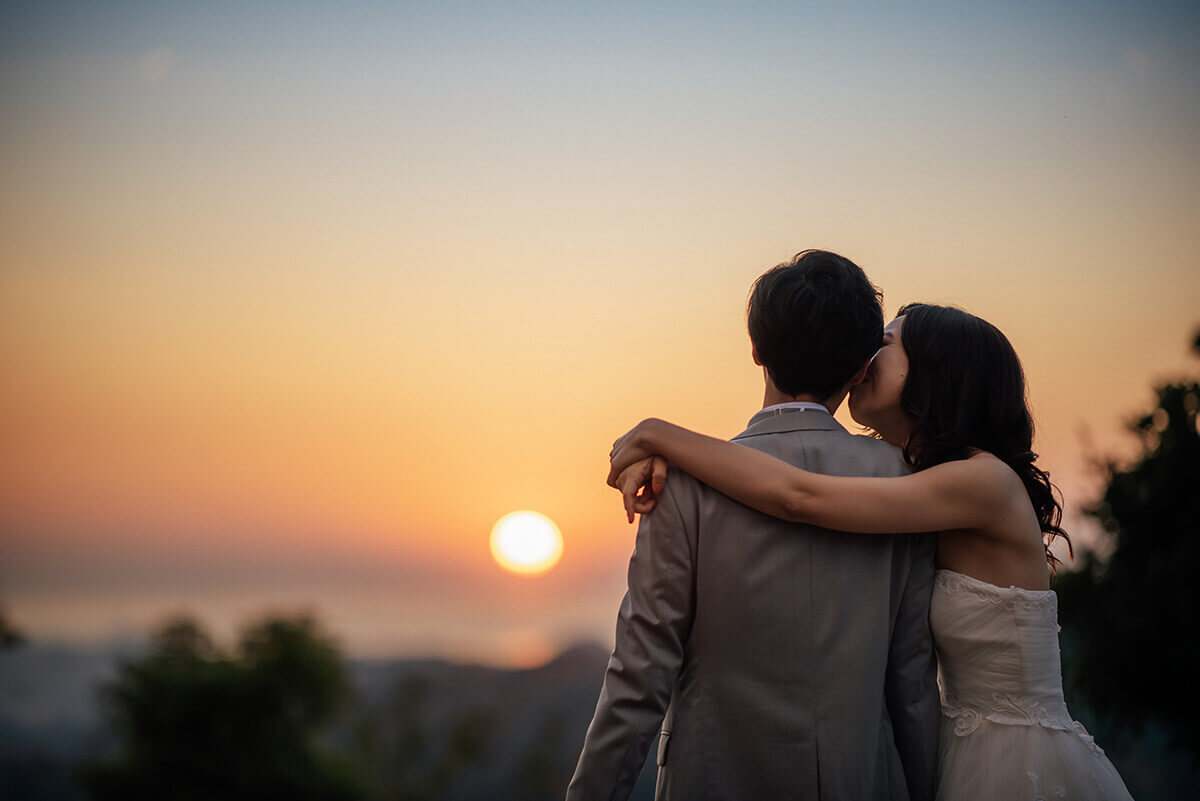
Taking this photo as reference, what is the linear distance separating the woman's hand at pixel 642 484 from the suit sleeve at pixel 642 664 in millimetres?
66

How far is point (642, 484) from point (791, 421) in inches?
15.7

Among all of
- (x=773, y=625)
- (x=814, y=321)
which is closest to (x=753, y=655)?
(x=773, y=625)

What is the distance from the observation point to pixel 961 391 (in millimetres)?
2594

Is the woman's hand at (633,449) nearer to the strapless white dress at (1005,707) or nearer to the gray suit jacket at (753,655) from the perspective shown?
the gray suit jacket at (753,655)

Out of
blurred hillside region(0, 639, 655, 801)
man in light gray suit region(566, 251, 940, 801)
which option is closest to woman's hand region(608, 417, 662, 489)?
man in light gray suit region(566, 251, 940, 801)

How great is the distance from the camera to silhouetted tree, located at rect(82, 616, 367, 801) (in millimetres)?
26438

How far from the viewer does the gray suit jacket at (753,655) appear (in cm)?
216

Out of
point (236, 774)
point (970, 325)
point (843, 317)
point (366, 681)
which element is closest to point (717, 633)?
point (843, 317)

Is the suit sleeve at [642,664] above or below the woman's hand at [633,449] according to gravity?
below

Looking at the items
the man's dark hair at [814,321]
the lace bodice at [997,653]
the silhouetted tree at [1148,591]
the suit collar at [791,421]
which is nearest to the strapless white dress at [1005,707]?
the lace bodice at [997,653]

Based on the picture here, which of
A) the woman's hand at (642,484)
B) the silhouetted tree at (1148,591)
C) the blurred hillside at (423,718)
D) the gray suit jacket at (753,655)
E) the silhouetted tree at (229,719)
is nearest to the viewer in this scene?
the gray suit jacket at (753,655)

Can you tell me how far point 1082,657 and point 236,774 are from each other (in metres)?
23.0

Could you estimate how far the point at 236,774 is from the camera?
26797mm

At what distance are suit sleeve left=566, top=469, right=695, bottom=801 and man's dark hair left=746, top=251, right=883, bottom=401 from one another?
474 mm
